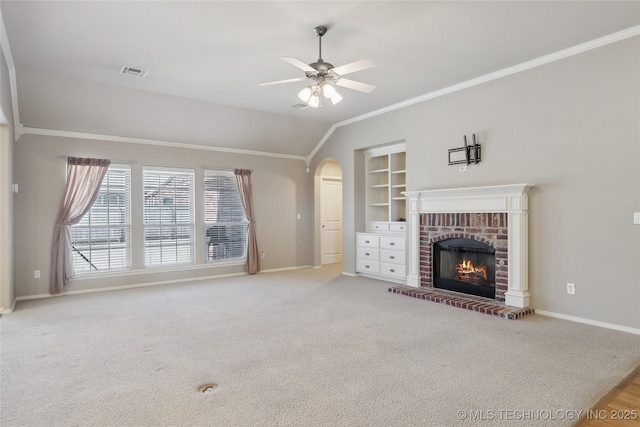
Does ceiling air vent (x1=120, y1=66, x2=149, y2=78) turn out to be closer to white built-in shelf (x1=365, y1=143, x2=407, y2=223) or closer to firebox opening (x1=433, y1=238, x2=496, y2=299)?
white built-in shelf (x1=365, y1=143, x2=407, y2=223)

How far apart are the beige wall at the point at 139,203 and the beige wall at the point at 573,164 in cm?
384

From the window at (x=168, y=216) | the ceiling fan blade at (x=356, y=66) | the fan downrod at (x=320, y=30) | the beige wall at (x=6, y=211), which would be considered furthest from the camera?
the window at (x=168, y=216)

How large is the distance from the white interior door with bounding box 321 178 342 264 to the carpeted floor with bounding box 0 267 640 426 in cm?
382

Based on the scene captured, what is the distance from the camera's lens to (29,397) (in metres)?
2.50

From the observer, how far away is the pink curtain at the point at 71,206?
18.4 ft

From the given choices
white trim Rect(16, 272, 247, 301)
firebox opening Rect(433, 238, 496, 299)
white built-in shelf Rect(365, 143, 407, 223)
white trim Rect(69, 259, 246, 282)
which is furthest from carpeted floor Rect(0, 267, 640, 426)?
white built-in shelf Rect(365, 143, 407, 223)

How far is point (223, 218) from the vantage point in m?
7.35

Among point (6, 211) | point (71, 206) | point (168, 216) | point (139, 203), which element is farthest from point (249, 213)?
point (6, 211)

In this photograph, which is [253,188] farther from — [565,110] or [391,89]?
[565,110]

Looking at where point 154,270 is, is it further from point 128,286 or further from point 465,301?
point 465,301

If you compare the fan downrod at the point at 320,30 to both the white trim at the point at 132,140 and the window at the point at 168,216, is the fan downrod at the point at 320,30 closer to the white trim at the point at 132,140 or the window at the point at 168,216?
the white trim at the point at 132,140

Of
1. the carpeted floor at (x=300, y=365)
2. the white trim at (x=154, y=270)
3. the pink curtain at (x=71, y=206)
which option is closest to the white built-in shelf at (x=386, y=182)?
the carpeted floor at (x=300, y=365)

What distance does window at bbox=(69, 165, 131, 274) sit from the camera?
595 centimetres

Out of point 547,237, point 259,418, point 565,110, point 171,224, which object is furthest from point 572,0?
point 171,224
